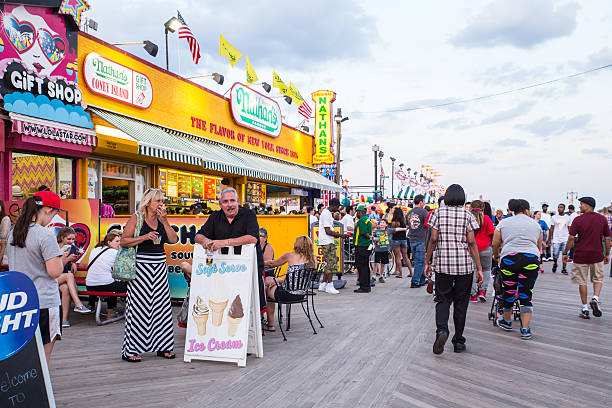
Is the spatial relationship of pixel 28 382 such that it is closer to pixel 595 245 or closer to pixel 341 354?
pixel 341 354

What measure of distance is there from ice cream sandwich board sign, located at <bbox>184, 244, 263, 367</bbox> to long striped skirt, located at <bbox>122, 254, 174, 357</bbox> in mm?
358

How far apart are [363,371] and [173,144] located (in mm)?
9062

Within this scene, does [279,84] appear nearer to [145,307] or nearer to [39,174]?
[39,174]

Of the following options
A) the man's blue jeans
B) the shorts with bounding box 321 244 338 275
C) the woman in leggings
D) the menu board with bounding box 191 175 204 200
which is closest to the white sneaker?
the shorts with bounding box 321 244 338 275

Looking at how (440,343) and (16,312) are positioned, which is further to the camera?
(440,343)

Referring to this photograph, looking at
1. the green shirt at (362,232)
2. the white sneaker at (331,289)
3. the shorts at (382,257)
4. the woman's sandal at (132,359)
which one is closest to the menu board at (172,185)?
the white sneaker at (331,289)

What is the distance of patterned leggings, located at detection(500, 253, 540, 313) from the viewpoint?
20.8 feet

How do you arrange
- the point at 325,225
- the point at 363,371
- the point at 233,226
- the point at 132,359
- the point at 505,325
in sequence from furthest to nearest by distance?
the point at 325,225
the point at 505,325
the point at 233,226
the point at 132,359
the point at 363,371

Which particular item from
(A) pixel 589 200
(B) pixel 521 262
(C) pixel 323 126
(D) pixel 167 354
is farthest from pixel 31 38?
(C) pixel 323 126

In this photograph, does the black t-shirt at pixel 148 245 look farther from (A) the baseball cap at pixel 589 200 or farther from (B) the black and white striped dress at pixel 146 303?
(A) the baseball cap at pixel 589 200

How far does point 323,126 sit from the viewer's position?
24.7m

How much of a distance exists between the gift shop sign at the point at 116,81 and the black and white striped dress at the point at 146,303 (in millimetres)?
6884

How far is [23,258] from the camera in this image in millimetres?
3666

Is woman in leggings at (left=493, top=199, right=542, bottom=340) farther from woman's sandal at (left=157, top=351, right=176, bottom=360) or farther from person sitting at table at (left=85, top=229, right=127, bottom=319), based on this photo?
person sitting at table at (left=85, top=229, right=127, bottom=319)
